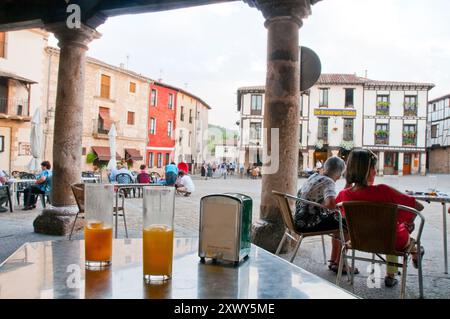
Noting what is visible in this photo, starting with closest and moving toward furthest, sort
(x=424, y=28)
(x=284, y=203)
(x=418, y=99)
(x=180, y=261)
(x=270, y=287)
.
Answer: (x=270, y=287)
(x=180, y=261)
(x=284, y=203)
(x=424, y=28)
(x=418, y=99)

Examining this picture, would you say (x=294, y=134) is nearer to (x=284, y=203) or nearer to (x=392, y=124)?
(x=284, y=203)

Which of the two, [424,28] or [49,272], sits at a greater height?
[424,28]

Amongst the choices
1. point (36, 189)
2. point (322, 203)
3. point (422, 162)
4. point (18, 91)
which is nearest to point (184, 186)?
point (36, 189)

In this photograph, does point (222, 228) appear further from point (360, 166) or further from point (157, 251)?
point (360, 166)

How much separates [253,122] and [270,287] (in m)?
33.6

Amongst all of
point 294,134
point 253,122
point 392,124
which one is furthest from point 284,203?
point 392,124

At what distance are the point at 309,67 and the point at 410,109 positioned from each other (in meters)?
33.5

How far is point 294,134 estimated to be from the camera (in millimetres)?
4414

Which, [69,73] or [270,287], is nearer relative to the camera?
[270,287]

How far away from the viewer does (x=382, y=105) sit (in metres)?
34.1

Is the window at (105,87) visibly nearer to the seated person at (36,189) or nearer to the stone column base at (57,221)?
the seated person at (36,189)

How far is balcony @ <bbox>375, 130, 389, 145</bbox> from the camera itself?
3462 centimetres

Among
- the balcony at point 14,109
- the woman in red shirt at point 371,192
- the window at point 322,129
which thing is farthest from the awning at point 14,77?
the window at point 322,129
